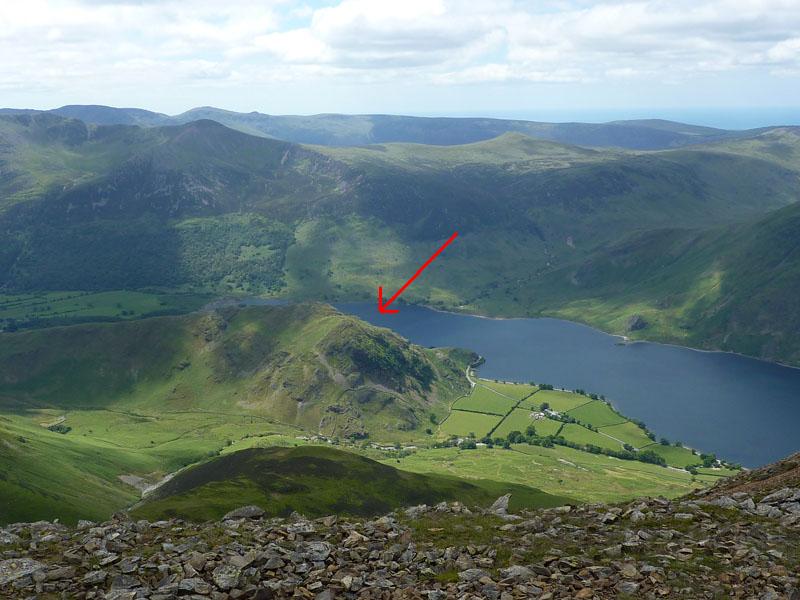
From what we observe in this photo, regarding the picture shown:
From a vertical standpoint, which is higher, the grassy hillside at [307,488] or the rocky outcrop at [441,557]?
the rocky outcrop at [441,557]

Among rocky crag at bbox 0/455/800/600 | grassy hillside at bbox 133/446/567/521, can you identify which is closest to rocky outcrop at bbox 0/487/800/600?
rocky crag at bbox 0/455/800/600

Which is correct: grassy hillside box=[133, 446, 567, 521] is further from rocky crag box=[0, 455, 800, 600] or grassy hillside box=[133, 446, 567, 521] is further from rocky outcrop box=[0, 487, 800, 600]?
rocky crag box=[0, 455, 800, 600]

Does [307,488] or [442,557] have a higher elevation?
[442,557]

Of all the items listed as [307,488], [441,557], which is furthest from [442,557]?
[307,488]

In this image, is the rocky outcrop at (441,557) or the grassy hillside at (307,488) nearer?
the rocky outcrop at (441,557)

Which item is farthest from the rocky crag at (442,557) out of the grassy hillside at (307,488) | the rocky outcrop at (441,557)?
the grassy hillside at (307,488)

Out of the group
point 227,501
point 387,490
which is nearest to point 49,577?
point 227,501

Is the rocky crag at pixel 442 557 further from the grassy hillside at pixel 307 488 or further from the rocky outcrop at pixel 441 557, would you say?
the grassy hillside at pixel 307 488

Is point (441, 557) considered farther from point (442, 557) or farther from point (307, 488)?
point (307, 488)
